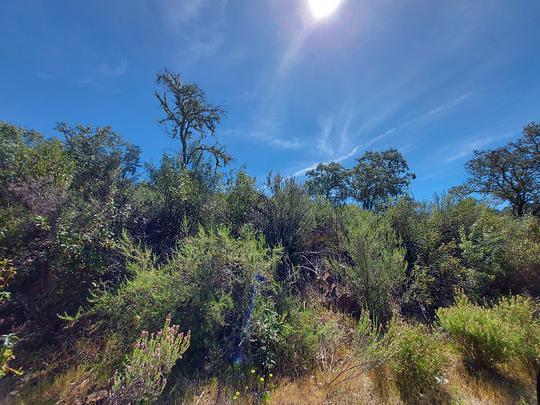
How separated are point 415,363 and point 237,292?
2.30m

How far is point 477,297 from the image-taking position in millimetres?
4496

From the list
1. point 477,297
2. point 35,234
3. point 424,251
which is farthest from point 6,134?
point 477,297

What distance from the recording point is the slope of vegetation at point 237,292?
2783mm

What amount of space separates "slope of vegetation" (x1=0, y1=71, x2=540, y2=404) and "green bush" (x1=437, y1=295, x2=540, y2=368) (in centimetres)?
2

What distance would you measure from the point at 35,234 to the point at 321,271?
17.4ft

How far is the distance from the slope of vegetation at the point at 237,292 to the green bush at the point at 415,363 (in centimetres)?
2

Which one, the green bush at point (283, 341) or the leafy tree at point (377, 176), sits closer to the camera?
the green bush at point (283, 341)

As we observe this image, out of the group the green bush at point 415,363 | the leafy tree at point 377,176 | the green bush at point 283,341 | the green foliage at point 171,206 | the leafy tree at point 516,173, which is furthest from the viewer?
the leafy tree at point 377,176

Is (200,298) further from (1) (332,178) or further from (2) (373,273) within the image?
(1) (332,178)

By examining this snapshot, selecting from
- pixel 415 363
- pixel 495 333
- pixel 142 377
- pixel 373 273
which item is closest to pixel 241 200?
pixel 373 273

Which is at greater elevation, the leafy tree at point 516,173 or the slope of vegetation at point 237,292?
the leafy tree at point 516,173

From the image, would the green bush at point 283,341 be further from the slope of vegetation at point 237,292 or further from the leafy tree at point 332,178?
the leafy tree at point 332,178

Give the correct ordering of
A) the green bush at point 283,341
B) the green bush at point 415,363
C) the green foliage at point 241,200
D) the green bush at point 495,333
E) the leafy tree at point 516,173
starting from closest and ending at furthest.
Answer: the green bush at point 415,363 → the green bush at point 495,333 → the green bush at point 283,341 → the green foliage at point 241,200 → the leafy tree at point 516,173

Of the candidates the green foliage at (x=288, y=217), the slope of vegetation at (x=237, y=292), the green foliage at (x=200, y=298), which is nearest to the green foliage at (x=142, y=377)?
the slope of vegetation at (x=237, y=292)
